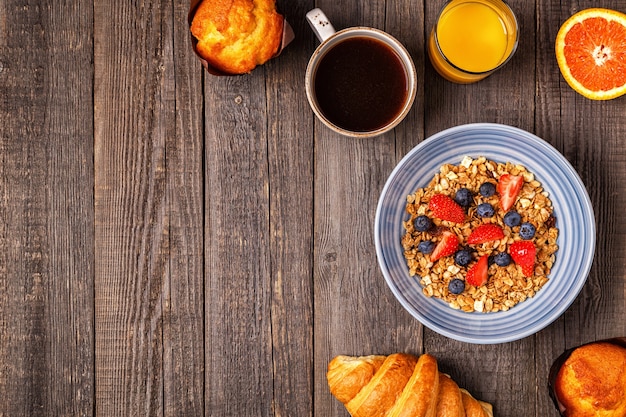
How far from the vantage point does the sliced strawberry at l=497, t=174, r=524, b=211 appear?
1346mm

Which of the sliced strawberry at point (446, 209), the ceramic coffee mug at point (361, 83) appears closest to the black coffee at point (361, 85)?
the ceramic coffee mug at point (361, 83)

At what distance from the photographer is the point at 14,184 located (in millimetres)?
1460

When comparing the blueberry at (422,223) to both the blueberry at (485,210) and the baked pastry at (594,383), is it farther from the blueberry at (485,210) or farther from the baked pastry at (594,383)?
the baked pastry at (594,383)

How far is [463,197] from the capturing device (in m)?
1.34

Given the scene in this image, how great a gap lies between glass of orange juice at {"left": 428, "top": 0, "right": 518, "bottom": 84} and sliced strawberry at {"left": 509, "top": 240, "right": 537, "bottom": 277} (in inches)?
15.7

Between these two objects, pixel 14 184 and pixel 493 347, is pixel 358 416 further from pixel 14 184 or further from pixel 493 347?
pixel 14 184

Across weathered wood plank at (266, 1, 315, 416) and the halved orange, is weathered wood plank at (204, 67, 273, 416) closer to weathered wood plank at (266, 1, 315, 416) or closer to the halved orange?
weathered wood plank at (266, 1, 315, 416)

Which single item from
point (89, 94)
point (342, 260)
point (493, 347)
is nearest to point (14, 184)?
point (89, 94)

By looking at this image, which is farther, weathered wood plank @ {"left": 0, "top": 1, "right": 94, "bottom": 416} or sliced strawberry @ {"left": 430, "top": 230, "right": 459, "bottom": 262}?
weathered wood plank @ {"left": 0, "top": 1, "right": 94, "bottom": 416}

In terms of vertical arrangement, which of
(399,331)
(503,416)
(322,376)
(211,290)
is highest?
(211,290)

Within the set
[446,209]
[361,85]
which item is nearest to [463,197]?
[446,209]

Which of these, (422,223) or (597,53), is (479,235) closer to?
(422,223)

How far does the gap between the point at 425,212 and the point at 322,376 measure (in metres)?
0.49

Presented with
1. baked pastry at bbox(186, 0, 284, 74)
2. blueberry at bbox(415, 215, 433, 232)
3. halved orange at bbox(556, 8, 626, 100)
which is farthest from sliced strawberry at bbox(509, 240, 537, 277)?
baked pastry at bbox(186, 0, 284, 74)
